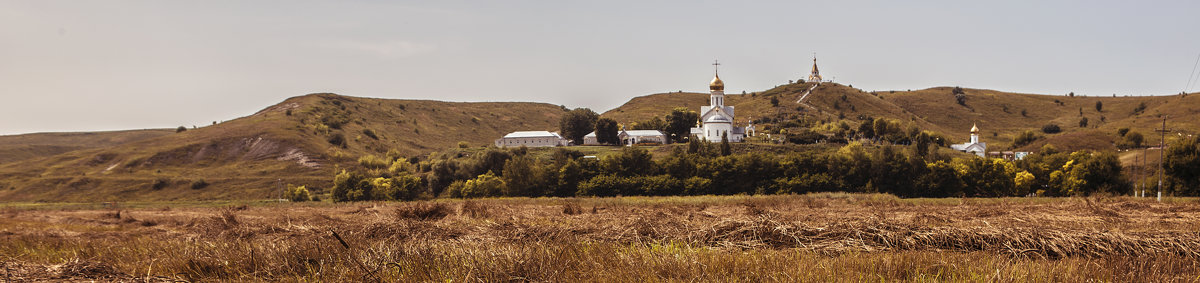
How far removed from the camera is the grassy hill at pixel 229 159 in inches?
3637

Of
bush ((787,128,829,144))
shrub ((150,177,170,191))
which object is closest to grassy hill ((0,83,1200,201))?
shrub ((150,177,170,191))

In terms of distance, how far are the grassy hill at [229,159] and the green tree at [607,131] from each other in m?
37.9

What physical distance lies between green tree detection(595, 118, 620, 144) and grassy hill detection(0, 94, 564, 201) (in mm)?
37887

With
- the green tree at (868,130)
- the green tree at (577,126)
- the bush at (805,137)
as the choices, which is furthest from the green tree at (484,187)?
the green tree at (868,130)

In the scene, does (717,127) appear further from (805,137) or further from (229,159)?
(229,159)

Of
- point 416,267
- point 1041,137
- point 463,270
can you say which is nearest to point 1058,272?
point 463,270

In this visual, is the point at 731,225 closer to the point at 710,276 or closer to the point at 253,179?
the point at 710,276

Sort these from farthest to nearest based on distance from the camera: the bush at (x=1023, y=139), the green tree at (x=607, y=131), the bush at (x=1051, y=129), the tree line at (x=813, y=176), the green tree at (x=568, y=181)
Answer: the bush at (x=1051, y=129) → the bush at (x=1023, y=139) → the green tree at (x=607, y=131) → the green tree at (x=568, y=181) → the tree line at (x=813, y=176)

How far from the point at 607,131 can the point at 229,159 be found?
66.5 m

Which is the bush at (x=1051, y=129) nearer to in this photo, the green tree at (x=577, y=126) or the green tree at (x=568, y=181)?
the green tree at (x=577, y=126)

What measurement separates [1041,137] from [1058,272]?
153m

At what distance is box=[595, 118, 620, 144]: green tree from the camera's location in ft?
373

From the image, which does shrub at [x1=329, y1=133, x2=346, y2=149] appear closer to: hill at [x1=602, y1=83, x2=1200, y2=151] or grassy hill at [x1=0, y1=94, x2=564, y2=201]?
grassy hill at [x1=0, y1=94, x2=564, y2=201]

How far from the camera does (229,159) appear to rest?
4660 inches
